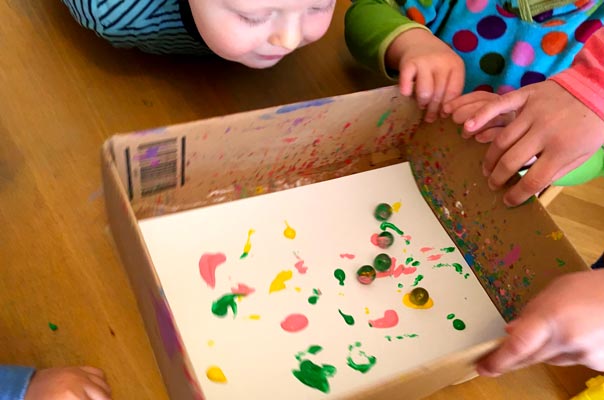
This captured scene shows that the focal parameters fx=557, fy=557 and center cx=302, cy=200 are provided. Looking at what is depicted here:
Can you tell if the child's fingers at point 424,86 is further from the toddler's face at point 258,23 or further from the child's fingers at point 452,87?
the toddler's face at point 258,23

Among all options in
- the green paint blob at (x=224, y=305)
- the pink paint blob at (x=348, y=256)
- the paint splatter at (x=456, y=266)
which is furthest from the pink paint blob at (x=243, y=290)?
the paint splatter at (x=456, y=266)

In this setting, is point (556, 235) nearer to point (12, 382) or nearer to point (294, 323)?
point (294, 323)

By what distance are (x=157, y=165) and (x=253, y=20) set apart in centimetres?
16

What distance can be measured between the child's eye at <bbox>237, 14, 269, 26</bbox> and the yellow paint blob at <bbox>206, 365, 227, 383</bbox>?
12.5 inches

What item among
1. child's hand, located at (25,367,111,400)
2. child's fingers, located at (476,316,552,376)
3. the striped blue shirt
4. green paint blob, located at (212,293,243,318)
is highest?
the striped blue shirt

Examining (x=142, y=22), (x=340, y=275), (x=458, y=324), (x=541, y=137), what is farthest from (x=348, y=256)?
(x=142, y=22)

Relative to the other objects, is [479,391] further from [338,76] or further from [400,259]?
[338,76]

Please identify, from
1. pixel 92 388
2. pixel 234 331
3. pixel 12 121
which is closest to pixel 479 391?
pixel 234 331

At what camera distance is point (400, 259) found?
24.0 inches

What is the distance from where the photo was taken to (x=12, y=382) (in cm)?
45

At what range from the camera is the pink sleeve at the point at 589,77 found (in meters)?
0.58

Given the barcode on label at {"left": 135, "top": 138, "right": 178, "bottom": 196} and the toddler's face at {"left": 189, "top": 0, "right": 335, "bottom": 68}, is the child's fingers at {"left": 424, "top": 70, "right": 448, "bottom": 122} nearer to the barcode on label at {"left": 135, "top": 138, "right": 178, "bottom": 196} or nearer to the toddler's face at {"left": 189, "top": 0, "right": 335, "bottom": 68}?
the toddler's face at {"left": 189, "top": 0, "right": 335, "bottom": 68}

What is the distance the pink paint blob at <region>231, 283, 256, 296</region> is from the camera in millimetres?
545

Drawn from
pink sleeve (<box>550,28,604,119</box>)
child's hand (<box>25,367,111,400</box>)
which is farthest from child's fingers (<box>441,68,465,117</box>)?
child's hand (<box>25,367,111,400</box>)
